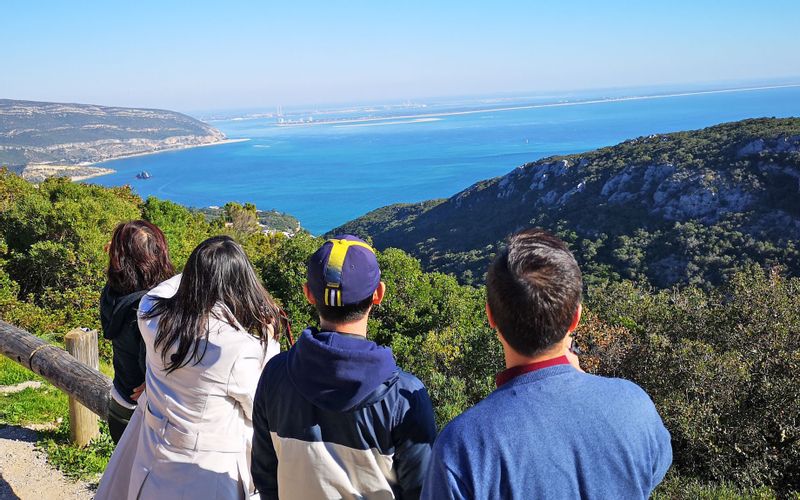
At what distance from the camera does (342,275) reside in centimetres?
151

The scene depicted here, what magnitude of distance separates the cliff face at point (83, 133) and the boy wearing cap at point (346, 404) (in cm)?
10735

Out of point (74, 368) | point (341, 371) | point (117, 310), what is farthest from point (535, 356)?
point (74, 368)

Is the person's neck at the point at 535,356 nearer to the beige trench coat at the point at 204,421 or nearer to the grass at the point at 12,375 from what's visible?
the beige trench coat at the point at 204,421

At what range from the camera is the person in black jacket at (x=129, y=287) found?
239cm

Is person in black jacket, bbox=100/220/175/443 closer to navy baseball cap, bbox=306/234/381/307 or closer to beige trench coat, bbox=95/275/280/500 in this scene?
beige trench coat, bbox=95/275/280/500

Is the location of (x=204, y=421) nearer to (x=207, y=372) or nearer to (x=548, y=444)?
(x=207, y=372)

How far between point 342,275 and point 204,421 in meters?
0.86

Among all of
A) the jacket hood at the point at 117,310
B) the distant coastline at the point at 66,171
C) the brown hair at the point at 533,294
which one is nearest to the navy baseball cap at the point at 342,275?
the brown hair at the point at 533,294

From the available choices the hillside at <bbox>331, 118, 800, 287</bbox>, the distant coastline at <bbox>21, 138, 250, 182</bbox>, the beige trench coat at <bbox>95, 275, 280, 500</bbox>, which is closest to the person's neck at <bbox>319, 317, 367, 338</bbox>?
the beige trench coat at <bbox>95, 275, 280, 500</bbox>

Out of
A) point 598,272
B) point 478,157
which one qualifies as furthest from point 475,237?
point 478,157

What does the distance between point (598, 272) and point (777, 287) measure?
22.5 metres

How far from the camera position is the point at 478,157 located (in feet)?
411

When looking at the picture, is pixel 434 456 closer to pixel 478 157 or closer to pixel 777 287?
pixel 777 287

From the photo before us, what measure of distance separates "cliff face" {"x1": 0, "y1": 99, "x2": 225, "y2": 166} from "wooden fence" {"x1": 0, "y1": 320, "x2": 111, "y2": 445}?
342ft
